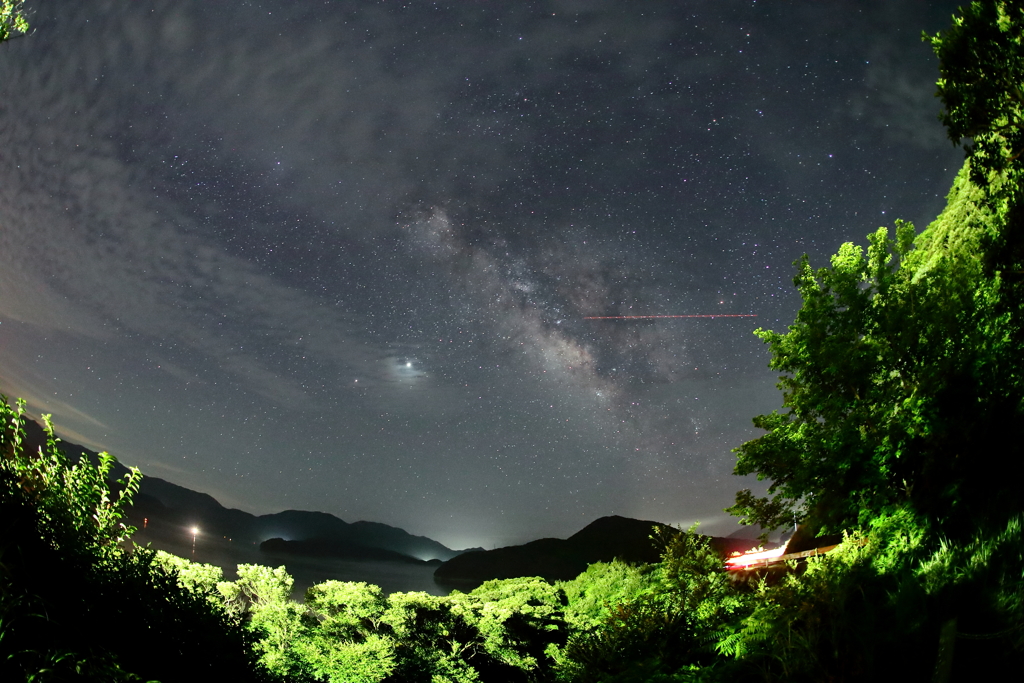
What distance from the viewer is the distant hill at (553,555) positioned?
3649 inches

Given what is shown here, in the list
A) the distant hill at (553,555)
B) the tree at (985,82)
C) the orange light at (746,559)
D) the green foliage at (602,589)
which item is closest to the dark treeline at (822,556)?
the tree at (985,82)

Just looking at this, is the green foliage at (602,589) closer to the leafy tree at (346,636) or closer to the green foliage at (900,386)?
the green foliage at (900,386)

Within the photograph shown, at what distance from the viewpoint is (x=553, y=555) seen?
9775 centimetres

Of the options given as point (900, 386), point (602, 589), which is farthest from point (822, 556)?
point (602, 589)

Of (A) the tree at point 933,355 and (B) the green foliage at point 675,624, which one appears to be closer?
(A) the tree at point 933,355

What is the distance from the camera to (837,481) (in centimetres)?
1297

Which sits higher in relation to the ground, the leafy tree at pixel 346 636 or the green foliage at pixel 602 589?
the green foliage at pixel 602 589

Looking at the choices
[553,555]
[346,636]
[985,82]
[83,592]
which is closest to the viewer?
[83,592]

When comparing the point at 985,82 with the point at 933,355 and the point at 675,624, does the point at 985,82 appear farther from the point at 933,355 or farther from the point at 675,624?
the point at 675,624

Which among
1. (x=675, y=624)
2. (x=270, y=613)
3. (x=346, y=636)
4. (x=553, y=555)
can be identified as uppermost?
(x=675, y=624)

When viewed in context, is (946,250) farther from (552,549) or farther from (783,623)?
(552,549)

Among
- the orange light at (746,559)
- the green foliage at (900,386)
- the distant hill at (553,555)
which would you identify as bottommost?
the distant hill at (553,555)

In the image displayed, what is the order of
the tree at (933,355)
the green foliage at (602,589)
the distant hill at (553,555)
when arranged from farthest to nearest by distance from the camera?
the distant hill at (553,555)
the green foliage at (602,589)
the tree at (933,355)

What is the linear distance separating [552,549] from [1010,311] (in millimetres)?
101642
